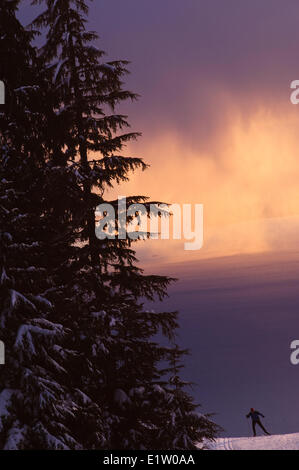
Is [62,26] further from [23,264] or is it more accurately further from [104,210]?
[23,264]

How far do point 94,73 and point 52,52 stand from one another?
1665 mm

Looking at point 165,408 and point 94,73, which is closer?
point 165,408

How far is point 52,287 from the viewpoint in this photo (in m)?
12.8

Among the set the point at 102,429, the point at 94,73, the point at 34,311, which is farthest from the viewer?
the point at 94,73

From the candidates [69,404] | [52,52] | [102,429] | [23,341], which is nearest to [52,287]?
[23,341]

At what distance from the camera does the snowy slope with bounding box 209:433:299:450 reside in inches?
899

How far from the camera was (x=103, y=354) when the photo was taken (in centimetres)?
1370

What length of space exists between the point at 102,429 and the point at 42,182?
23.3ft

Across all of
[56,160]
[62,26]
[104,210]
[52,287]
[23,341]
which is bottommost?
[23,341]

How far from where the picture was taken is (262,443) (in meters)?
23.9

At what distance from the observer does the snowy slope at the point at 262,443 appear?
22844mm

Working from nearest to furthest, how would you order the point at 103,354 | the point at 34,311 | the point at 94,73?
the point at 34,311 → the point at 103,354 → the point at 94,73
